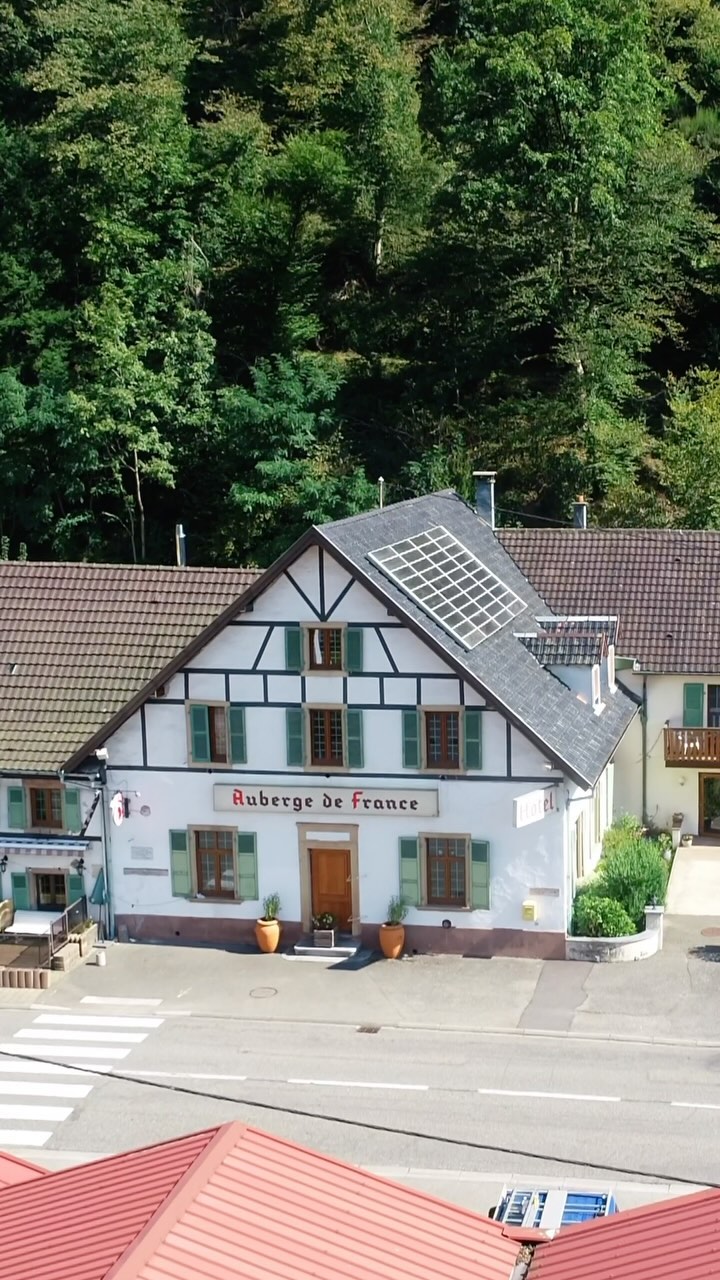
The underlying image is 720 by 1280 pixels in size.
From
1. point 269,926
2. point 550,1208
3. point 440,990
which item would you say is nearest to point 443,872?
point 440,990

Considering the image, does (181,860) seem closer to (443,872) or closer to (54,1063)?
(443,872)

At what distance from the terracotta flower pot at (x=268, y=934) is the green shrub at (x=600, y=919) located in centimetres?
549

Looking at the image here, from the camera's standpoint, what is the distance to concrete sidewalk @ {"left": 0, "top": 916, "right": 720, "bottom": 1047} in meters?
28.7

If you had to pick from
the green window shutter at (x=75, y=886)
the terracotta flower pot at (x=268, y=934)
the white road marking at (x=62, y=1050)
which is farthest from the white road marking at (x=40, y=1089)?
the green window shutter at (x=75, y=886)

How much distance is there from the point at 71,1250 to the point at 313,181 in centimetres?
5523

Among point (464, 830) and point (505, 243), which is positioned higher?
point (505, 243)

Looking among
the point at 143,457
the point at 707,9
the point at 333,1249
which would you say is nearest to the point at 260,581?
the point at 333,1249

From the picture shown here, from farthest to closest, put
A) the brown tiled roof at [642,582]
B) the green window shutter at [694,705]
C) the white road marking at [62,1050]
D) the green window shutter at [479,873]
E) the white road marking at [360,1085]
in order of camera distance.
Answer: the brown tiled roof at [642,582]
the green window shutter at [694,705]
the green window shutter at [479,873]
the white road marking at [62,1050]
the white road marking at [360,1085]

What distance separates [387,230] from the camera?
216 feet

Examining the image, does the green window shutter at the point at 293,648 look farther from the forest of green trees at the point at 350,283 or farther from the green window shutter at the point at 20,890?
the forest of green trees at the point at 350,283

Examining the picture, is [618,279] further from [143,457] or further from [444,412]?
[143,457]

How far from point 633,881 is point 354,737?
5798 mm

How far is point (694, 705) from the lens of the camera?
38312 mm

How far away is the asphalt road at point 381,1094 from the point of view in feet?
78.4
